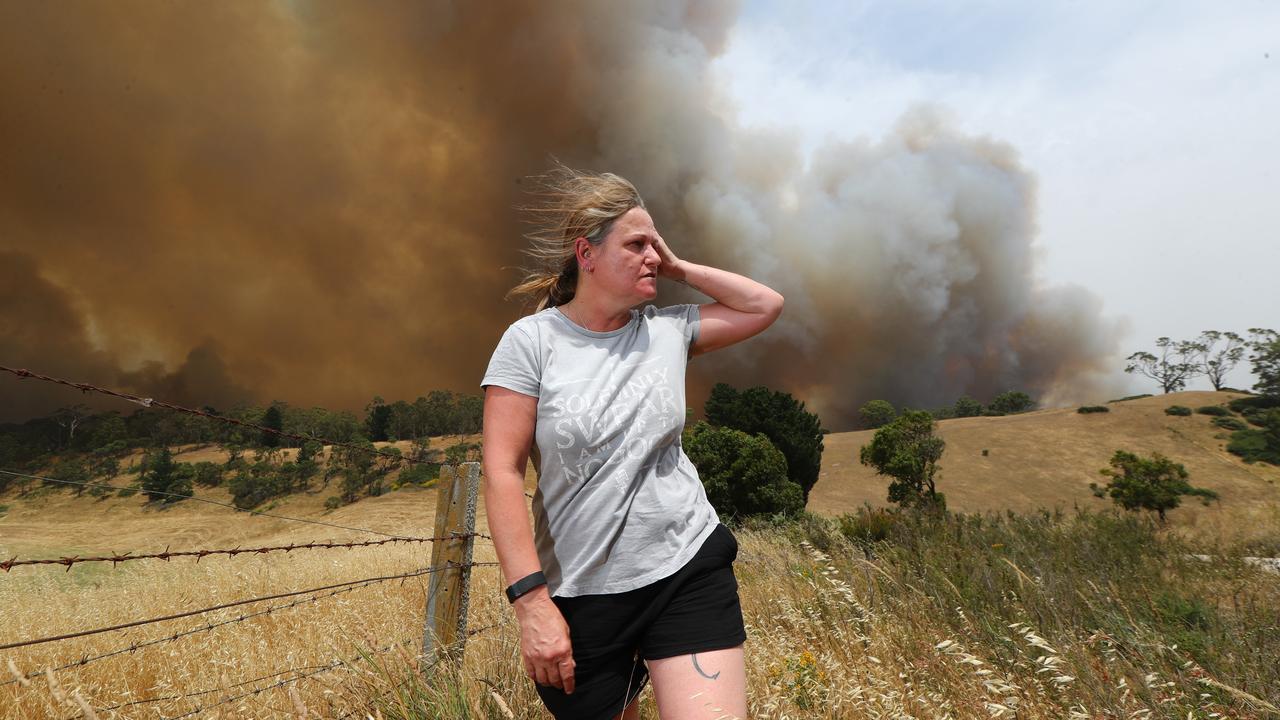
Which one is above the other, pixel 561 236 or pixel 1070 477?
pixel 561 236

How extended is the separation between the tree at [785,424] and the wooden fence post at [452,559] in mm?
28014

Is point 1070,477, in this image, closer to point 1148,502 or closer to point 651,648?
point 1148,502

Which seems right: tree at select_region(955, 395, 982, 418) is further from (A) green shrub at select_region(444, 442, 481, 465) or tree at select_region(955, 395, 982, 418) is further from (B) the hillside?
(A) green shrub at select_region(444, 442, 481, 465)

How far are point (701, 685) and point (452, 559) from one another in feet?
6.83

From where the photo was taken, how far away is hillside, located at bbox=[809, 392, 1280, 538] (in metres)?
46.3

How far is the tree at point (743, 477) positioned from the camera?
70.5 feet

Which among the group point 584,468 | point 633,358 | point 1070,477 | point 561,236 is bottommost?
point 1070,477

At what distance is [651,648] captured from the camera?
1.59 meters

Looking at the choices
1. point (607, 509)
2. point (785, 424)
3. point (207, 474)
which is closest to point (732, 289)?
point (607, 509)

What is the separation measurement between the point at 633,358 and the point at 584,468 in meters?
0.37

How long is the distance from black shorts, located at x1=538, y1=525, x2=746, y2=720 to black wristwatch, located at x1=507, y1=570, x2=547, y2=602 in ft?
0.46

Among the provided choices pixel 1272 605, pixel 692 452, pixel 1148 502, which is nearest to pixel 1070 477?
pixel 1148 502

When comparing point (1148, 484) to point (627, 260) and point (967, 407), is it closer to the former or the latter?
point (627, 260)

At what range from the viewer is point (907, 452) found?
35.8m
